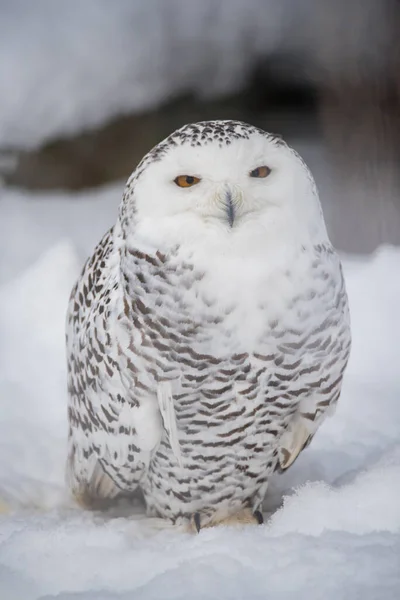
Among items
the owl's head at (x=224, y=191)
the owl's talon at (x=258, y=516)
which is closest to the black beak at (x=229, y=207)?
the owl's head at (x=224, y=191)

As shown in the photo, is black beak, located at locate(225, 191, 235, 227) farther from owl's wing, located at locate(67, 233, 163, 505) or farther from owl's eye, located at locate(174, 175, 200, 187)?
owl's wing, located at locate(67, 233, 163, 505)

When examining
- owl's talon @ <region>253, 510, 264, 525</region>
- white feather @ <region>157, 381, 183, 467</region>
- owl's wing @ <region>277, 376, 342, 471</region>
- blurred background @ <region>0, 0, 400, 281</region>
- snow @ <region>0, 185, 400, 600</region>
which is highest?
blurred background @ <region>0, 0, 400, 281</region>

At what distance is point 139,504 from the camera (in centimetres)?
105

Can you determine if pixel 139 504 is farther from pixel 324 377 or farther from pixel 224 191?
pixel 224 191

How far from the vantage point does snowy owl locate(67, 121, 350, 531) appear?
0.74m

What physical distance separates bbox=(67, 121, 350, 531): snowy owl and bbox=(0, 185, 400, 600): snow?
10 cm

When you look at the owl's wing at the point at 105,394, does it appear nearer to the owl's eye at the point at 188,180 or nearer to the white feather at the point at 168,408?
the white feather at the point at 168,408

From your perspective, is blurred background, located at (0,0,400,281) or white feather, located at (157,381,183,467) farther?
blurred background, located at (0,0,400,281)

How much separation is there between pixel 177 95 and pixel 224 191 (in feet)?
1.92

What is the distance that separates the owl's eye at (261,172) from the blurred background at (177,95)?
367mm

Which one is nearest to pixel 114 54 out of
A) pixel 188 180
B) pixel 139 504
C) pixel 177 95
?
pixel 177 95

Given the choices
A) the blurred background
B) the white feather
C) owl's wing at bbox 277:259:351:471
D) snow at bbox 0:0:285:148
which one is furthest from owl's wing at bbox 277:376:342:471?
snow at bbox 0:0:285:148

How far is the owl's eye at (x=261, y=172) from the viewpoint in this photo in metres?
0.73

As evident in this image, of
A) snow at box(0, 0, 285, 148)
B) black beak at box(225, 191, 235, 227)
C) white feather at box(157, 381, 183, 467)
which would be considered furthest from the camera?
snow at box(0, 0, 285, 148)
